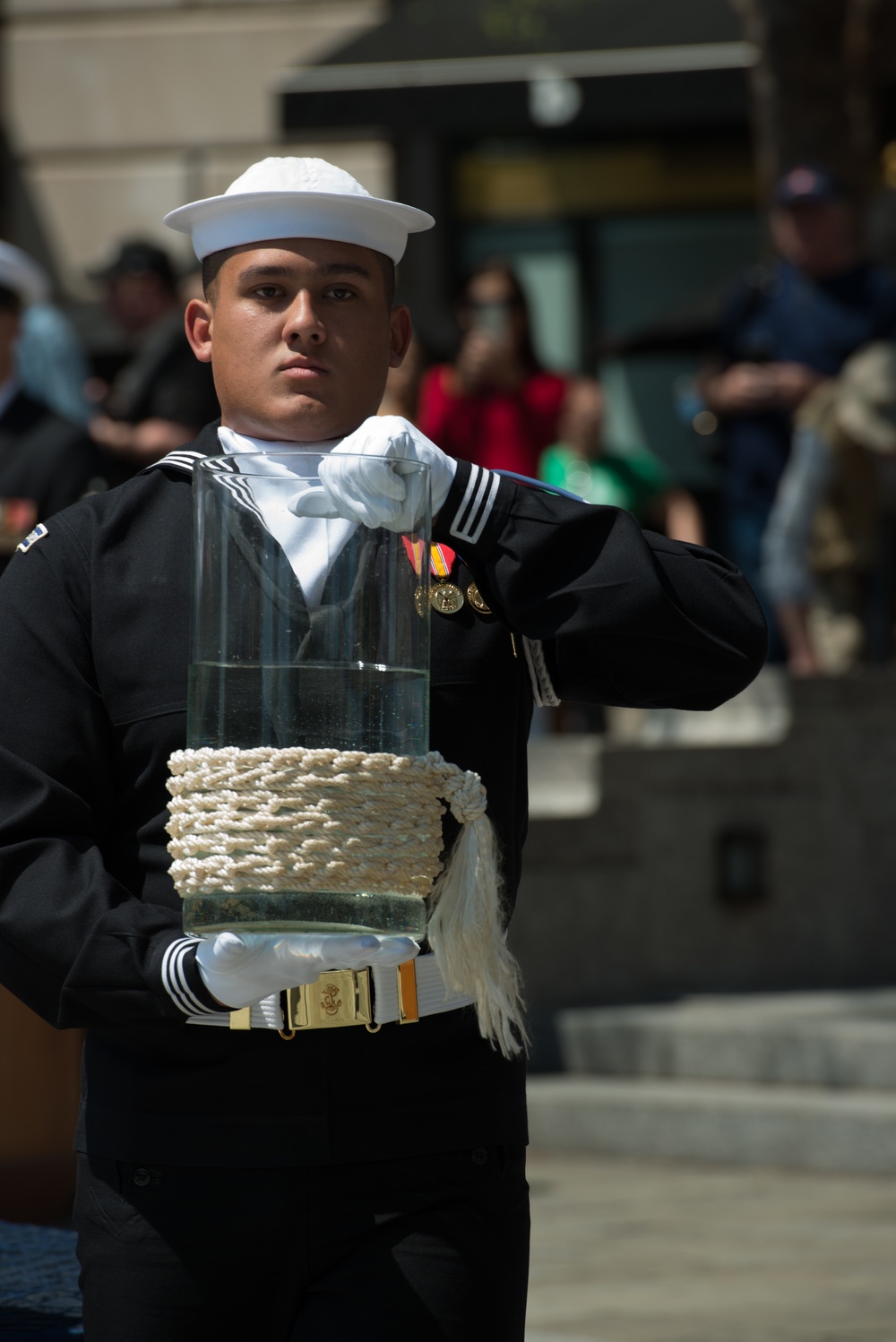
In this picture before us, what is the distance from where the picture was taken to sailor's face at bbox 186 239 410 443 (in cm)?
246

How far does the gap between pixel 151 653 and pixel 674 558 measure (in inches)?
24.0

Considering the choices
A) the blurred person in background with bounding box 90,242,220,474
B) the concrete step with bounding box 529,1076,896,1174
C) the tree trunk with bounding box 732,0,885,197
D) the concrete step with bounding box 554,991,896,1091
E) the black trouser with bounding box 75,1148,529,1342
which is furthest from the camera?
the tree trunk with bounding box 732,0,885,197

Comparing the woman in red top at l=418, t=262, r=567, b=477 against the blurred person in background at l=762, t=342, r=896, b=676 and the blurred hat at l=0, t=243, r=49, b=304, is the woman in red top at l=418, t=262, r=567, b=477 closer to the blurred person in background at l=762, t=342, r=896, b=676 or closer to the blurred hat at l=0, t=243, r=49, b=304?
the blurred person in background at l=762, t=342, r=896, b=676

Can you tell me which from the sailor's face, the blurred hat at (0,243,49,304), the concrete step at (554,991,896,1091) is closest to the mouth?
the sailor's face

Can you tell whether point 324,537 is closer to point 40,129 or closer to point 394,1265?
point 394,1265

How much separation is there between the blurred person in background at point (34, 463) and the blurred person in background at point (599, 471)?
284 centimetres

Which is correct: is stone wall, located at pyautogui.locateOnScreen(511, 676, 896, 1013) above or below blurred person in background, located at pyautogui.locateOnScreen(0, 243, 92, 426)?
below

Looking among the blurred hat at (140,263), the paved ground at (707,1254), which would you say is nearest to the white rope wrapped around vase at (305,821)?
the paved ground at (707,1254)

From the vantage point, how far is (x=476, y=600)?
8.40 feet

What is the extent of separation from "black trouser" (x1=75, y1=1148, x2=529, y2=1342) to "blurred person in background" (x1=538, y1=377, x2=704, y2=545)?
6.20 m

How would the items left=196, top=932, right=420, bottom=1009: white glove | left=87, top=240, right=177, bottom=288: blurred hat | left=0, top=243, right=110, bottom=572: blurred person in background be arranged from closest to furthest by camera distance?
left=196, top=932, right=420, bottom=1009: white glove
left=0, top=243, right=110, bottom=572: blurred person in background
left=87, top=240, right=177, bottom=288: blurred hat

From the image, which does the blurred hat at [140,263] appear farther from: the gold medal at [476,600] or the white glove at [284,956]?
the white glove at [284,956]

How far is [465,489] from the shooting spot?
242 cm

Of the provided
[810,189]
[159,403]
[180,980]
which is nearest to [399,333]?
[180,980]
